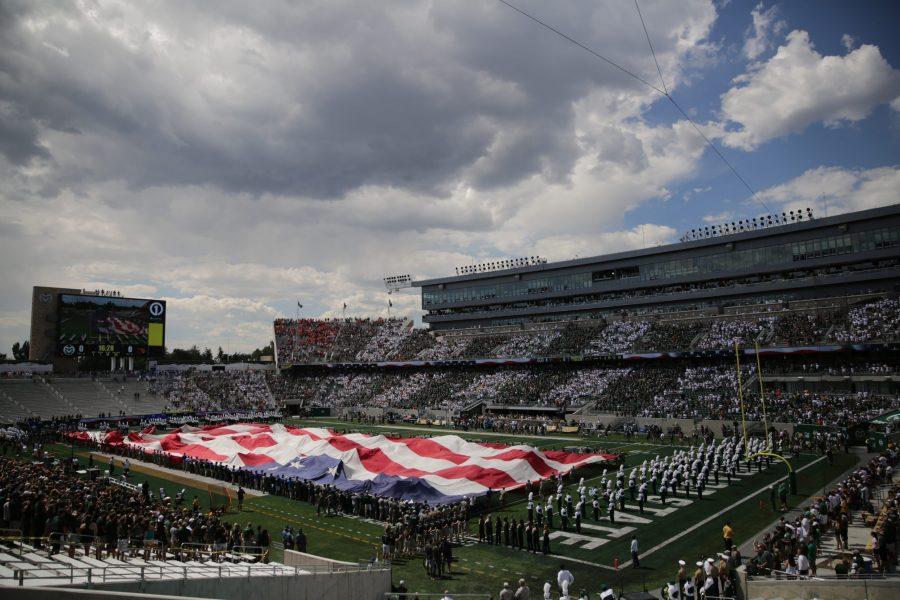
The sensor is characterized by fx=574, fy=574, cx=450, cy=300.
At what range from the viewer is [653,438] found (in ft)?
127

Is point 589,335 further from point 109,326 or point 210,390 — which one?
point 109,326

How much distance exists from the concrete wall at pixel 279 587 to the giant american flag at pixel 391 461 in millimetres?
9122

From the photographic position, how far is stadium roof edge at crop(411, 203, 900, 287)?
4847cm

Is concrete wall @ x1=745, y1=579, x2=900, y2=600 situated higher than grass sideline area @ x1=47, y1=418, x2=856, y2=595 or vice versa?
concrete wall @ x1=745, y1=579, x2=900, y2=600

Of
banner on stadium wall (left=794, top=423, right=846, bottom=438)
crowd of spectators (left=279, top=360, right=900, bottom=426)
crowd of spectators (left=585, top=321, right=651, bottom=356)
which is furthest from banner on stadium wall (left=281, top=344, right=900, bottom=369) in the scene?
banner on stadium wall (left=794, top=423, right=846, bottom=438)

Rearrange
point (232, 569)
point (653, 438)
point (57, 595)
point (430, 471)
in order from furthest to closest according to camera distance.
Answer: point (653, 438) < point (430, 471) < point (232, 569) < point (57, 595)

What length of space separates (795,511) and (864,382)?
2570cm

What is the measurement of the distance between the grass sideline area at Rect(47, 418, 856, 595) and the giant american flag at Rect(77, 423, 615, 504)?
140 cm

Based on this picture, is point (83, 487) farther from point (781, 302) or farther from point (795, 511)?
point (781, 302)

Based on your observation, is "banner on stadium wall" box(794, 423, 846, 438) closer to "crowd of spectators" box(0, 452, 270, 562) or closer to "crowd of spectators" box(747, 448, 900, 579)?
"crowd of spectators" box(747, 448, 900, 579)

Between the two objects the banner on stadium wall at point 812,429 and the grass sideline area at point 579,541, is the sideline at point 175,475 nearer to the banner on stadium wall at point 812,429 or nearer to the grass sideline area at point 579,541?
the grass sideline area at point 579,541

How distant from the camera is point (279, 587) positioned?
10859mm

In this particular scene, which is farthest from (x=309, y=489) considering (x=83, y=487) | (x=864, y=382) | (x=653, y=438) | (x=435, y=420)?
(x=864, y=382)

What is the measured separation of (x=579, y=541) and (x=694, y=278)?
155ft
